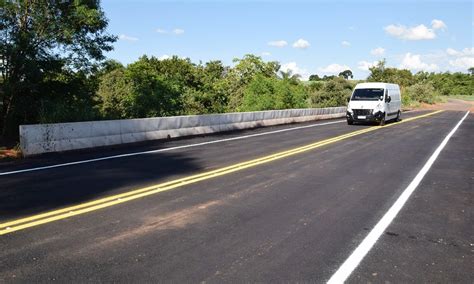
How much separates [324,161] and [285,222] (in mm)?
5482

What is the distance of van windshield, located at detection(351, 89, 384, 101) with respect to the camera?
24.3m

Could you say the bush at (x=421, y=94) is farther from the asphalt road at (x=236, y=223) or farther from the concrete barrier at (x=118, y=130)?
the asphalt road at (x=236, y=223)

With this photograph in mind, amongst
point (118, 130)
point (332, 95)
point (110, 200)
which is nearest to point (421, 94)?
point (332, 95)

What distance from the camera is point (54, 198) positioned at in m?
6.66

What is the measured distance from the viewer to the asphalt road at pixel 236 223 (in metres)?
4.12

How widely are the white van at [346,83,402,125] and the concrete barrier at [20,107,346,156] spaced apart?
214 inches

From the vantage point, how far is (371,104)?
2380 cm

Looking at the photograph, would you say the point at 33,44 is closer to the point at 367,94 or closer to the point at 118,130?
the point at 118,130

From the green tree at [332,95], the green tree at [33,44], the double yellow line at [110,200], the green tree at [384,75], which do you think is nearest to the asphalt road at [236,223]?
the double yellow line at [110,200]

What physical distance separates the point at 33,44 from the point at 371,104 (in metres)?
17.3

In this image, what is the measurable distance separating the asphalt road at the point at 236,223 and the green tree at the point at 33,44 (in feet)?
22.5

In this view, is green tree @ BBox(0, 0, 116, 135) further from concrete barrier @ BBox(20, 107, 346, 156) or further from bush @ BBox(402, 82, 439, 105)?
bush @ BBox(402, 82, 439, 105)

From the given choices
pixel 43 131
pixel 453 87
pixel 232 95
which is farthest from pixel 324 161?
pixel 453 87

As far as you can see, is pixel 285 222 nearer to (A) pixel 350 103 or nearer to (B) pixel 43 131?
(B) pixel 43 131
